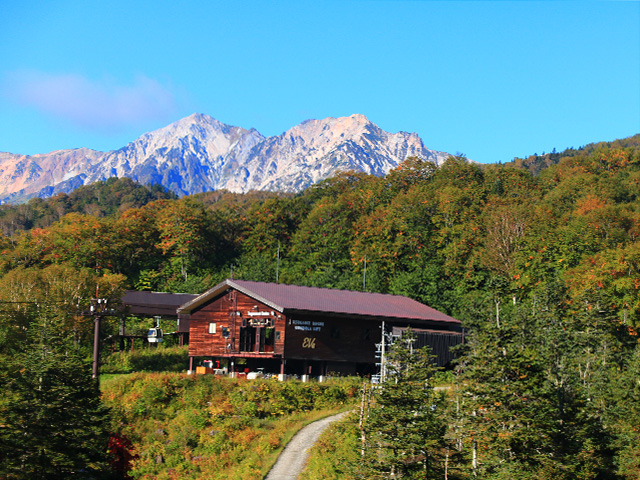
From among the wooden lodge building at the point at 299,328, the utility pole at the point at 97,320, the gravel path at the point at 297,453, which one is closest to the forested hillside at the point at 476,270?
the utility pole at the point at 97,320

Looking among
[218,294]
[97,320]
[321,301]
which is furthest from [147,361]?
[97,320]

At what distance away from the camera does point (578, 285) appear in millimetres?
56250

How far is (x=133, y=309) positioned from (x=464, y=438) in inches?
1896

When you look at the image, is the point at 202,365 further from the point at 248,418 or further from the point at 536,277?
the point at 536,277

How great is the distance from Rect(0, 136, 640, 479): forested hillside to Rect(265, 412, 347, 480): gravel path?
651 cm

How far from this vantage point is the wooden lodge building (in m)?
Result: 49.3

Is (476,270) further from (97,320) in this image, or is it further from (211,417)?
(97,320)

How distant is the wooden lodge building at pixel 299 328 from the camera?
4928 cm

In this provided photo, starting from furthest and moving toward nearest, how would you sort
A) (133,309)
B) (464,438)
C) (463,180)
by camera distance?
(463,180), (133,309), (464,438)

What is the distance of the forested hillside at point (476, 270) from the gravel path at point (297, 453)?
651 centimetres

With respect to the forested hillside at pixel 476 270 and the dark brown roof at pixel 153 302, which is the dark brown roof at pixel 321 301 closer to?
the forested hillside at pixel 476 270

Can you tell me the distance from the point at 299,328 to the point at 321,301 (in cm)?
347

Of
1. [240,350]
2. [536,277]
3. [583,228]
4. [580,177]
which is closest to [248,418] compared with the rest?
[240,350]

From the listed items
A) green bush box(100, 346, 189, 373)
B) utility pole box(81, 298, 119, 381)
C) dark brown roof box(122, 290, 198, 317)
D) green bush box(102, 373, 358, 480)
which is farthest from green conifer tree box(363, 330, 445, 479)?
dark brown roof box(122, 290, 198, 317)
